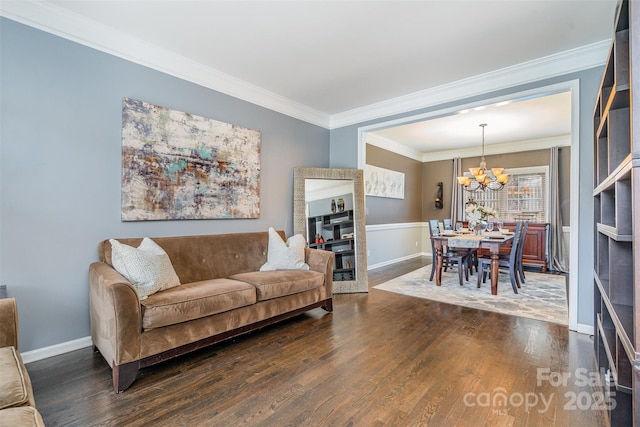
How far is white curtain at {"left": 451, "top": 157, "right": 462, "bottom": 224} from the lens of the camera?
7355mm

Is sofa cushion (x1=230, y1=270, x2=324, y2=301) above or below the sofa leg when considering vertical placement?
above

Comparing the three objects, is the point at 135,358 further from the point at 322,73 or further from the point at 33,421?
the point at 322,73

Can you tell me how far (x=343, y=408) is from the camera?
1.76 m

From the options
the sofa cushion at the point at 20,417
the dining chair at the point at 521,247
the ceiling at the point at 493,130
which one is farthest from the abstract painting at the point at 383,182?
the sofa cushion at the point at 20,417

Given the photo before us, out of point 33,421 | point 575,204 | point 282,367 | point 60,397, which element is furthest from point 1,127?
point 575,204

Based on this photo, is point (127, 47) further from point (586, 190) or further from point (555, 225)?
point (555, 225)

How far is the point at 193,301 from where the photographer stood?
7.42ft

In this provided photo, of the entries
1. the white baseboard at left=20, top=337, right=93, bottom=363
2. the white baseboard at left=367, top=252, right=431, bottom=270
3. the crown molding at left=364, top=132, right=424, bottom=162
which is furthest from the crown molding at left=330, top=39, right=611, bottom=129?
the white baseboard at left=20, top=337, right=93, bottom=363

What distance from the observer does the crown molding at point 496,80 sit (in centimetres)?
291

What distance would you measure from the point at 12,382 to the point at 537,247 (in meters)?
7.19

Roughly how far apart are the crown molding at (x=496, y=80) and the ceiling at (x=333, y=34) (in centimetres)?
7

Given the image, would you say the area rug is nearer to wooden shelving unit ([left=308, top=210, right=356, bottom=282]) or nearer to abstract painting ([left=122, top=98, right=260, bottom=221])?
wooden shelving unit ([left=308, top=210, right=356, bottom=282])

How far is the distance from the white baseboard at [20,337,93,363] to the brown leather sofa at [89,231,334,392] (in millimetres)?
209

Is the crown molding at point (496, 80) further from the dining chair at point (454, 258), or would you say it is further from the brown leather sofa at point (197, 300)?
the brown leather sofa at point (197, 300)
